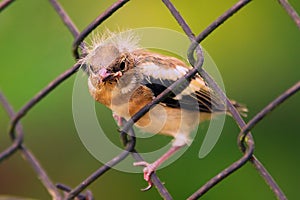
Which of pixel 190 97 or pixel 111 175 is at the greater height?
pixel 190 97

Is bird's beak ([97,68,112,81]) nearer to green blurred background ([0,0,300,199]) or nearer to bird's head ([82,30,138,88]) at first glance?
bird's head ([82,30,138,88])

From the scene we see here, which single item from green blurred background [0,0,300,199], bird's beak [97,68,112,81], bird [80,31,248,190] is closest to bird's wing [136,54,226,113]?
bird [80,31,248,190]

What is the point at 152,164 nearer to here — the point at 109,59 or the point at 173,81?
the point at 173,81

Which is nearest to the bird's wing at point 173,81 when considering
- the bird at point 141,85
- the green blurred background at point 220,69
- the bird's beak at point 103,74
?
the bird at point 141,85

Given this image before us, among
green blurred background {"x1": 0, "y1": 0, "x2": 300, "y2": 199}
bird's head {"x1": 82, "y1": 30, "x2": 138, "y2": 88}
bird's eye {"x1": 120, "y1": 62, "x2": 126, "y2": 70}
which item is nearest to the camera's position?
bird's head {"x1": 82, "y1": 30, "x2": 138, "y2": 88}

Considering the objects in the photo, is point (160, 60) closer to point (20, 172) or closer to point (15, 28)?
point (15, 28)

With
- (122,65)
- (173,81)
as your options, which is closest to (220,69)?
(173,81)

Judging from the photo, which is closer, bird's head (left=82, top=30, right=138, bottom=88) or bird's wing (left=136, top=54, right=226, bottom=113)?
bird's head (left=82, top=30, right=138, bottom=88)

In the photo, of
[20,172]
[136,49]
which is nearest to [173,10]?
[136,49]
